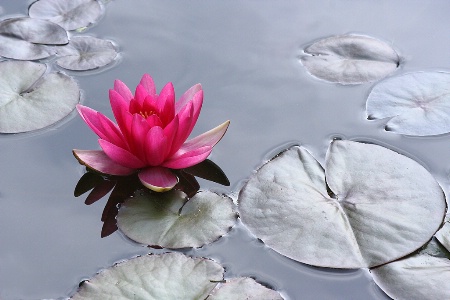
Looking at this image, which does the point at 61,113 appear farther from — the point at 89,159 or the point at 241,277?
the point at 241,277

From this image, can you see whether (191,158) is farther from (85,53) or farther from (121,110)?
(85,53)

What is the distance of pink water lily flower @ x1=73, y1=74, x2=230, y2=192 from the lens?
6.22 ft

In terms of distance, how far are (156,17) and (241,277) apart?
1.43 metres

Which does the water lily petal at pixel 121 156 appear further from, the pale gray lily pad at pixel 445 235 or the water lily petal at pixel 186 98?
the pale gray lily pad at pixel 445 235

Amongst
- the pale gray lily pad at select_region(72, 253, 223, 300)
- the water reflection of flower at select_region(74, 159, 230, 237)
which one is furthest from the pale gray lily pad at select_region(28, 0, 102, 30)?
the pale gray lily pad at select_region(72, 253, 223, 300)

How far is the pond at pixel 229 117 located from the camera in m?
1.74

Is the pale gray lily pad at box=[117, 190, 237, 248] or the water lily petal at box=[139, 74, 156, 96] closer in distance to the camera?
the pale gray lily pad at box=[117, 190, 237, 248]

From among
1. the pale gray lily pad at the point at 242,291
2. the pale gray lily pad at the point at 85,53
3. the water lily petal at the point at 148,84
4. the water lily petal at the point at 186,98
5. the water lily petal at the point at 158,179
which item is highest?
the water lily petal at the point at 148,84

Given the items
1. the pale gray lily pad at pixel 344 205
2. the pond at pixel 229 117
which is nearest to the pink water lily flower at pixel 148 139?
the pond at pixel 229 117

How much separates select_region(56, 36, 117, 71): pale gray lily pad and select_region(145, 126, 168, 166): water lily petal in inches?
27.0

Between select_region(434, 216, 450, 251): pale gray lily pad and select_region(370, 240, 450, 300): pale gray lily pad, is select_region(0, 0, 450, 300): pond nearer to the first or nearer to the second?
select_region(370, 240, 450, 300): pale gray lily pad

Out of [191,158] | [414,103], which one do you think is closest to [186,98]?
[191,158]

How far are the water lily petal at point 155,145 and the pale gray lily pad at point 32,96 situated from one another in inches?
18.1

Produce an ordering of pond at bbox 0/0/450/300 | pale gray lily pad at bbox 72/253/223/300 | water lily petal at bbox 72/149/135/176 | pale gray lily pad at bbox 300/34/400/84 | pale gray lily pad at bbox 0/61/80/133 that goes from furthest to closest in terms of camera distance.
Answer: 1. pale gray lily pad at bbox 300/34/400/84
2. pale gray lily pad at bbox 0/61/80/133
3. water lily petal at bbox 72/149/135/176
4. pond at bbox 0/0/450/300
5. pale gray lily pad at bbox 72/253/223/300
